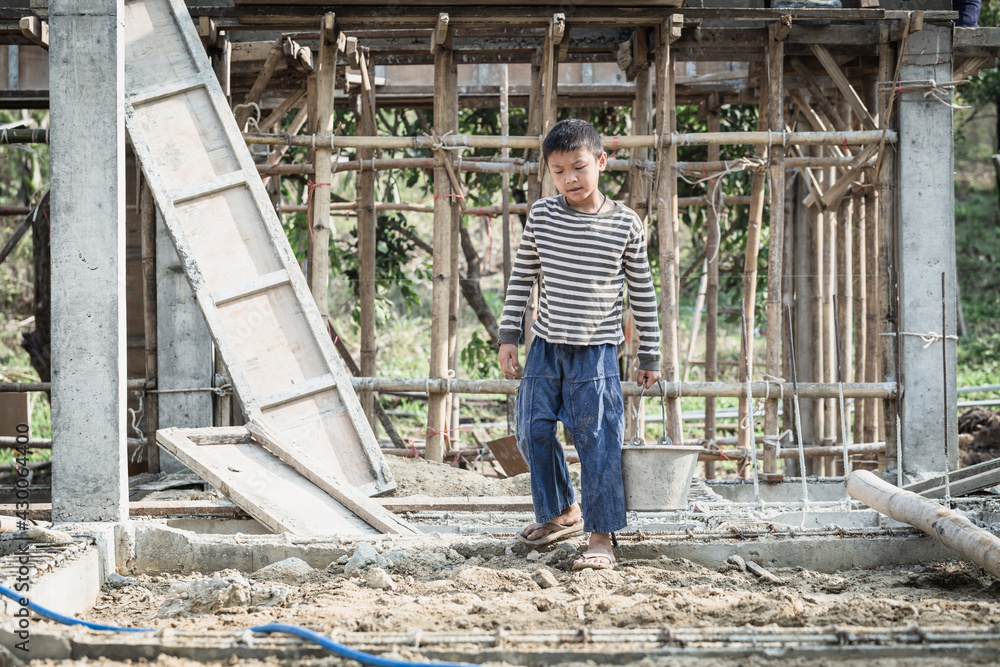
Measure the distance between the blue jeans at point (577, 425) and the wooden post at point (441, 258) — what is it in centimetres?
231

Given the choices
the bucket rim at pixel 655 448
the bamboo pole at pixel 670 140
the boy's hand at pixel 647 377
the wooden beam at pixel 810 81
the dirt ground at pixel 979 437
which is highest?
the wooden beam at pixel 810 81

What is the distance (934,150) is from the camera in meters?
5.72

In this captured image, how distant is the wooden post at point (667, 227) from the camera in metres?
5.71

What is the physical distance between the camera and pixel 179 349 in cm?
588

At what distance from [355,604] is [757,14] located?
442 centimetres

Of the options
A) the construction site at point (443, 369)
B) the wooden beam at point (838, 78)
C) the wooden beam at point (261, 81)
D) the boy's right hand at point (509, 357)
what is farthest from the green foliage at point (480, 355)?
the boy's right hand at point (509, 357)

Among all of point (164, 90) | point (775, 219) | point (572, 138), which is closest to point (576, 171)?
point (572, 138)

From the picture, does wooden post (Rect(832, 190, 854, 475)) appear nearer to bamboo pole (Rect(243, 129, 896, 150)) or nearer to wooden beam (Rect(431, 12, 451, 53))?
bamboo pole (Rect(243, 129, 896, 150))

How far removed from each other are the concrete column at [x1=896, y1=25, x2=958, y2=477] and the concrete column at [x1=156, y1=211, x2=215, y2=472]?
14.5ft

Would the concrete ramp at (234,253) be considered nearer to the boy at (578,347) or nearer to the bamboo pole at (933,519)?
the boy at (578,347)

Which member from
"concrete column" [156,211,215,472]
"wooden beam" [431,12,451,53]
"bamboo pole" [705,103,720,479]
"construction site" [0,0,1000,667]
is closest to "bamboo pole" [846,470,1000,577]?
"construction site" [0,0,1000,667]

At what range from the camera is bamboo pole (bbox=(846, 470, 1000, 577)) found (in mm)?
3041

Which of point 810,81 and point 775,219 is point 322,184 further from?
point 810,81

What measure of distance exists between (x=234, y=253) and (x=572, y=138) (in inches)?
96.9
